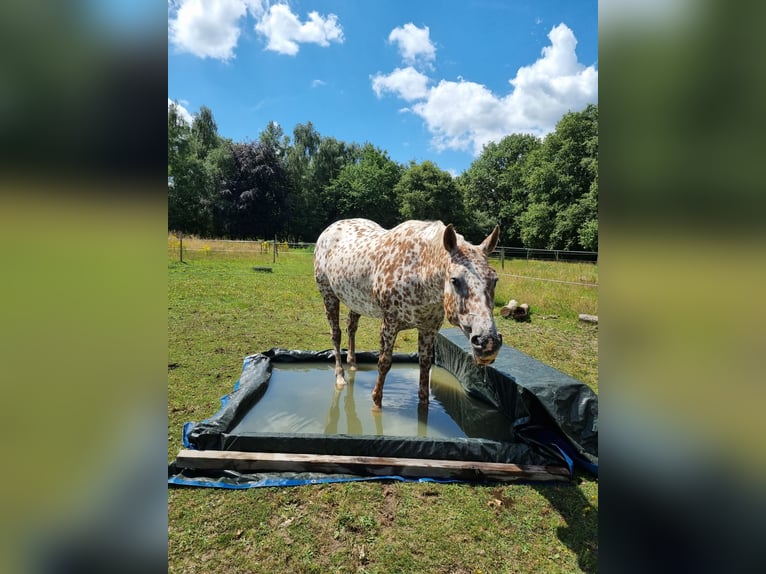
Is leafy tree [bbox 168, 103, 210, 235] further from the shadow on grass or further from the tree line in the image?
the shadow on grass

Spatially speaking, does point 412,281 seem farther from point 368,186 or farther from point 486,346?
point 368,186

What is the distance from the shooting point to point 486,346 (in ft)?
9.16

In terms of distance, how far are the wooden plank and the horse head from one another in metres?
1.08

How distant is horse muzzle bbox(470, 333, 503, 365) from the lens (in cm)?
279

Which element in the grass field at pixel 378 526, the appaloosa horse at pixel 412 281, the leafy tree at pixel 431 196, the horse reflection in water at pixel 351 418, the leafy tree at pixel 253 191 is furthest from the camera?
the leafy tree at pixel 253 191

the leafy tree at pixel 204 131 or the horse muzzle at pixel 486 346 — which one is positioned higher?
the leafy tree at pixel 204 131

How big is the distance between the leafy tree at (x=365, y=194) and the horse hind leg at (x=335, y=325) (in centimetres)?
3691

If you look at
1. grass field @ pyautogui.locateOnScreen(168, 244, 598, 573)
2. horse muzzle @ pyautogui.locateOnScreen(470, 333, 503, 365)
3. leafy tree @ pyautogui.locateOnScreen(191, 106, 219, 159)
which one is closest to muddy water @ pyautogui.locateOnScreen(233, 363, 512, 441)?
grass field @ pyautogui.locateOnScreen(168, 244, 598, 573)

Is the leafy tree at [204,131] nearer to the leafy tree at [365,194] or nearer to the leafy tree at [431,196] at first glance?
the leafy tree at [365,194]

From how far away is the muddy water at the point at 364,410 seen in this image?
4207 millimetres

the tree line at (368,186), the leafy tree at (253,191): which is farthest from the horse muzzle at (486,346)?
the leafy tree at (253,191)
